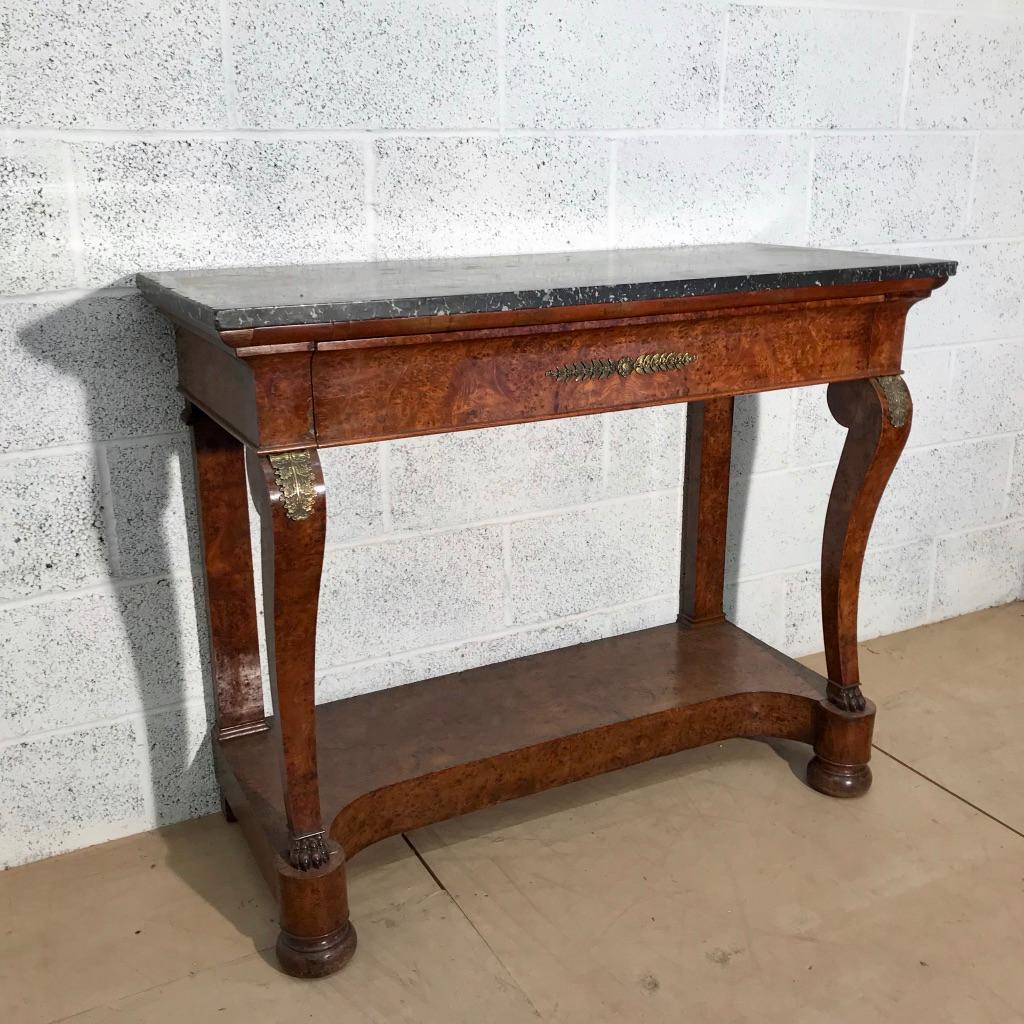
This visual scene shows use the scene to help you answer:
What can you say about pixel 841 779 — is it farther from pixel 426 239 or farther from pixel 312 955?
pixel 426 239

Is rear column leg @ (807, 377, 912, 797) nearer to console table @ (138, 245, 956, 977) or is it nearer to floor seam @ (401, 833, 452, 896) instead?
console table @ (138, 245, 956, 977)

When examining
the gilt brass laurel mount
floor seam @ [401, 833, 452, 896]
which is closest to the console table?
the gilt brass laurel mount

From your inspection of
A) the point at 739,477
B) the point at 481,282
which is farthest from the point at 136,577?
the point at 739,477

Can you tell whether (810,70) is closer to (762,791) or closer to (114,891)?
(762,791)

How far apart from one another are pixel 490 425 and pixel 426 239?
52 centimetres

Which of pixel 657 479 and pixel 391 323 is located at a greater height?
pixel 391 323

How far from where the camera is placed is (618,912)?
1.56m

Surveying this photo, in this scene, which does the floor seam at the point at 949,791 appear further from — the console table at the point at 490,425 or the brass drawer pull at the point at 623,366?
the brass drawer pull at the point at 623,366

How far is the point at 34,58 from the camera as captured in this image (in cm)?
142

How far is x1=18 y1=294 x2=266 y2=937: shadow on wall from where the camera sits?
5.13 feet

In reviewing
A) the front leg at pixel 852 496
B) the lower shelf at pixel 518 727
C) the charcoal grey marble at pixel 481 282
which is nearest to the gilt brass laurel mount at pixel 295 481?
the charcoal grey marble at pixel 481 282

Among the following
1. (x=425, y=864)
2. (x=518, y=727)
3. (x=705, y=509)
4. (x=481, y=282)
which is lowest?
(x=425, y=864)

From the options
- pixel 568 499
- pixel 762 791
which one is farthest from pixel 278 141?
pixel 762 791

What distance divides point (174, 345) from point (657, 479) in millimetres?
911
